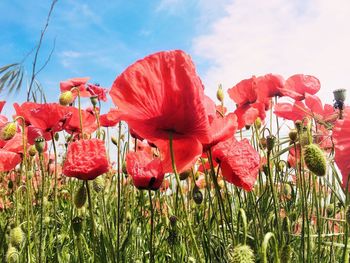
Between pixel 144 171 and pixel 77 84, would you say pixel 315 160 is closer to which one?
pixel 144 171

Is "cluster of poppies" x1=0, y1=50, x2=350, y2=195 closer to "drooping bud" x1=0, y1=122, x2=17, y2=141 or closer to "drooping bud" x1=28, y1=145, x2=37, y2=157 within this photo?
"drooping bud" x1=0, y1=122, x2=17, y2=141

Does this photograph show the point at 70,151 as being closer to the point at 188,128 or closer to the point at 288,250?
the point at 188,128

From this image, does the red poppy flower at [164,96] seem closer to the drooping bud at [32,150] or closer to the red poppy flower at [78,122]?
the red poppy flower at [78,122]

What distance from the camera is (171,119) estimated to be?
117cm

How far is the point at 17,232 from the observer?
1.87 metres

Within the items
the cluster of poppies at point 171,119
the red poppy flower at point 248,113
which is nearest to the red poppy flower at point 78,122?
the cluster of poppies at point 171,119

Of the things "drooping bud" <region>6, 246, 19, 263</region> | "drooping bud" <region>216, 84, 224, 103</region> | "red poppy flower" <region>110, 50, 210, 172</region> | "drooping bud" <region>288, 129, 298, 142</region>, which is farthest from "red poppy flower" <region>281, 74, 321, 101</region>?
"drooping bud" <region>6, 246, 19, 263</region>

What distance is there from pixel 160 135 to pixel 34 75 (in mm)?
2360

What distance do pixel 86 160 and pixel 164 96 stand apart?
1.75ft

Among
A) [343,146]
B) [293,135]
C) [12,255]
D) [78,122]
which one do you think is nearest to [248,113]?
[293,135]

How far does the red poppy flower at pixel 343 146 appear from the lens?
110cm

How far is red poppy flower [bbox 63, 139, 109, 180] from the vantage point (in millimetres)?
1542

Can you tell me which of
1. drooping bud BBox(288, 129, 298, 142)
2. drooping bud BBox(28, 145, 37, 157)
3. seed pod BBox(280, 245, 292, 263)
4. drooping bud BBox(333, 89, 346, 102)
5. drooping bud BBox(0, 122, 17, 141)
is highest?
drooping bud BBox(333, 89, 346, 102)

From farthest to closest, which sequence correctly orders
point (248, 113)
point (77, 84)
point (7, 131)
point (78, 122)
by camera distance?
point (77, 84)
point (78, 122)
point (248, 113)
point (7, 131)
